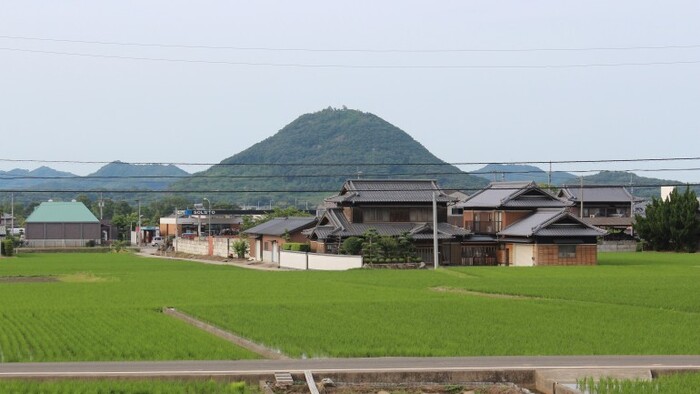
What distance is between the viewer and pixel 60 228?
9819 centimetres

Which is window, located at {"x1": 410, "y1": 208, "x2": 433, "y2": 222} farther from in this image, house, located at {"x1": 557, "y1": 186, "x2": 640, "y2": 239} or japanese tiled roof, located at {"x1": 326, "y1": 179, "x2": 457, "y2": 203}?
house, located at {"x1": 557, "y1": 186, "x2": 640, "y2": 239}

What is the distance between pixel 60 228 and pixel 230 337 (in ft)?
264

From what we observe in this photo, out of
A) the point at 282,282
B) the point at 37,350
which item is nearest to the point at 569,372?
the point at 37,350

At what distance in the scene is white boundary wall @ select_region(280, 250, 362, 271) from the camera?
54.3m

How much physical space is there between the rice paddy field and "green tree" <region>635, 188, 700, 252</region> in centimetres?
2019

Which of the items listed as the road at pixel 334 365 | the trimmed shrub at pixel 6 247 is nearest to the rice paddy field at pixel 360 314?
the road at pixel 334 365

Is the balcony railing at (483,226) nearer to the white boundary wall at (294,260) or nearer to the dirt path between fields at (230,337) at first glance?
the white boundary wall at (294,260)

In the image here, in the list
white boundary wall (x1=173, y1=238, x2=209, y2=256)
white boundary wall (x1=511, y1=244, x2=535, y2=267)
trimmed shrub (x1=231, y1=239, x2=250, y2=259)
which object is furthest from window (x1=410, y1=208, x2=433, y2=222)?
white boundary wall (x1=173, y1=238, x2=209, y2=256)

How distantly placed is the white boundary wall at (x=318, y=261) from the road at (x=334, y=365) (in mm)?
35607

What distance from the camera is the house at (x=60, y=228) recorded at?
97625 millimetres

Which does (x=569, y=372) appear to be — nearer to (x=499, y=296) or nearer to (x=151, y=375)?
(x=151, y=375)

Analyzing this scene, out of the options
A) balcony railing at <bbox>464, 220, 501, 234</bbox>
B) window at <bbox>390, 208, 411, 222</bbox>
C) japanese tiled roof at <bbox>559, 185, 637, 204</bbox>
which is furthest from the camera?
japanese tiled roof at <bbox>559, 185, 637, 204</bbox>

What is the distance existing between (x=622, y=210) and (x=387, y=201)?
31.4 meters

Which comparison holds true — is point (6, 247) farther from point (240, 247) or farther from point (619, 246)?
point (619, 246)
